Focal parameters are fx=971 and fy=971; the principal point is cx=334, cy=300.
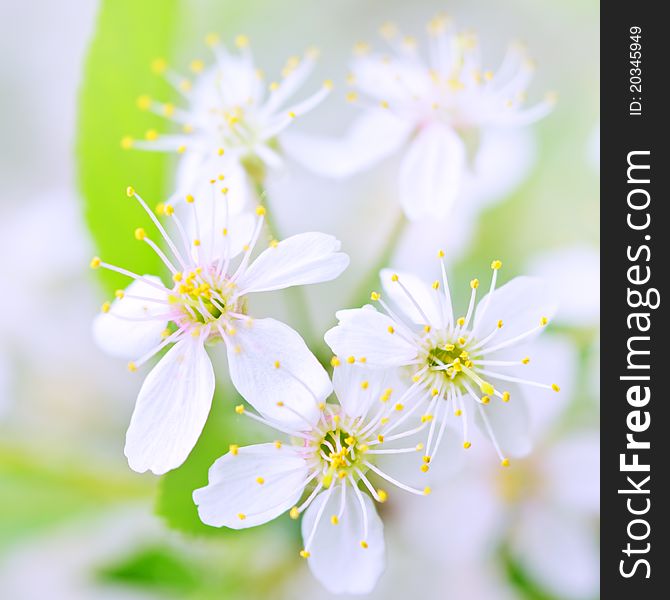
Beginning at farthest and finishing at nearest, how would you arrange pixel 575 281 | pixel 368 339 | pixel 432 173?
pixel 575 281
pixel 432 173
pixel 368 339

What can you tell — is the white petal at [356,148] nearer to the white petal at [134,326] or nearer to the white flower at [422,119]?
the white flower at [422,119]

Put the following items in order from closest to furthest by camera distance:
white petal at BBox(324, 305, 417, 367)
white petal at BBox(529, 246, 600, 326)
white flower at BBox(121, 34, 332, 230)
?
white petal at BBox(324, 305, 417, 367), white flower at BBox(121, 34, 332, 230), white petal at BBox(529, 246, 600, 326)

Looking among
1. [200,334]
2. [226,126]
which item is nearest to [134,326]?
[200,334]

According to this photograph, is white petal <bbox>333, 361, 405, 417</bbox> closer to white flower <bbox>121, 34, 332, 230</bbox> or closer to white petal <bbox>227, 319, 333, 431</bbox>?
white petal <bbox>227, 319, 333, 431</bbox>

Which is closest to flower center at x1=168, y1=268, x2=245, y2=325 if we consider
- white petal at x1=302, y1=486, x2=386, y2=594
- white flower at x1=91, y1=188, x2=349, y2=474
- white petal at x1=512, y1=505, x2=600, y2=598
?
white flower at x1=91, y1=188, x2=349, y2=474

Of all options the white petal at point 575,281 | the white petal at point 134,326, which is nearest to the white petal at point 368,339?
the white petal at point 134,326

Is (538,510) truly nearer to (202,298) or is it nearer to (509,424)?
(509,424)

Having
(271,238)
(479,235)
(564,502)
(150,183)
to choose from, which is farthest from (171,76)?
(564,502)
